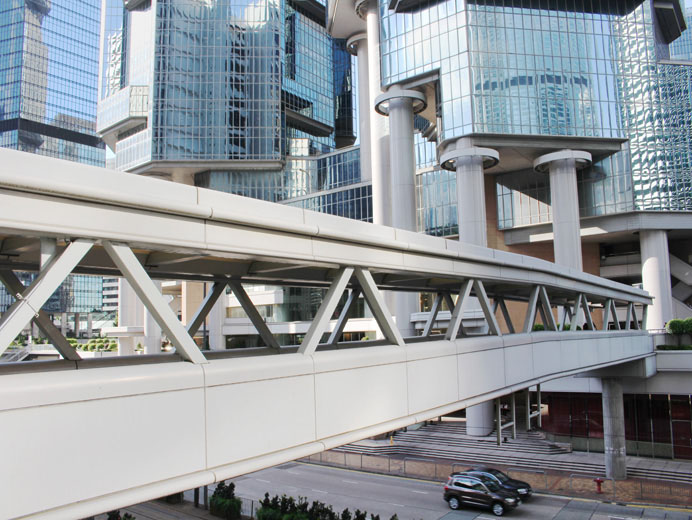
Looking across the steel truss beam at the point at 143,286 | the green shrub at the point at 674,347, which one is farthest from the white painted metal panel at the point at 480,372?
the green shrub at the point at 674,347

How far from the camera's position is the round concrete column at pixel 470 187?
46.0 m

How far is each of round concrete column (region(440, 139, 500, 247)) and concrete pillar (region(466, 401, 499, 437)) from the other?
13191 mm

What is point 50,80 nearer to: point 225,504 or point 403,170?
point 403,170

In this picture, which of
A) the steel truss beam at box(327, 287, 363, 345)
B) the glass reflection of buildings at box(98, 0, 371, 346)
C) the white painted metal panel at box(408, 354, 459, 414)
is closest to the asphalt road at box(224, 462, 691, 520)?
the steel truss beam at box(327, 287, 363, 345)

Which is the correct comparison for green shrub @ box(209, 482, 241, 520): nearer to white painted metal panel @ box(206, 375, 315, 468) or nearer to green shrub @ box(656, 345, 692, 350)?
white painted metal panel @ box(206, 375, 315, 468)

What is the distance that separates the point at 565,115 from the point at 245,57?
4898 cm

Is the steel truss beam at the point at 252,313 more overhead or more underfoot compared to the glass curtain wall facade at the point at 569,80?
more underfoot

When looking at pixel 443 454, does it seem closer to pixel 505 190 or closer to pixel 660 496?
pixel 660 496

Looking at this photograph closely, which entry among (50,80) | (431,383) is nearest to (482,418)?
(431,383)

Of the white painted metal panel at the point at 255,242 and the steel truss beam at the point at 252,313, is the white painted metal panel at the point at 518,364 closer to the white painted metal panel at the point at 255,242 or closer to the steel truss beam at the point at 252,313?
the steel truss beam at the point at 252,313

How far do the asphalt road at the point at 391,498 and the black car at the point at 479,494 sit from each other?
411 millimetres

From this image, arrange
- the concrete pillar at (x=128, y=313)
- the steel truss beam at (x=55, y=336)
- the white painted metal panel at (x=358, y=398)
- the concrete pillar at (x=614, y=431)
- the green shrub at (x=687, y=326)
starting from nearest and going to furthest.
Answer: the steel truss beam at (x=55, y=336) < the white painted metal panel at (x=358, y=398) < the concrete pillar at (x=614, y=431) < the green shrub at (x=687, y=326) < the concrete pillar at (x=128, y=313)

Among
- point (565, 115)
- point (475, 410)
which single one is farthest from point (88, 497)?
point (565, 115)

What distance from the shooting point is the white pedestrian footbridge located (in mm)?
5004
